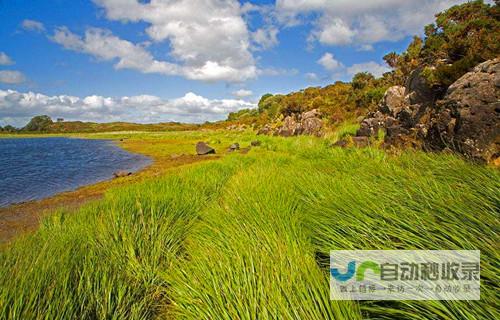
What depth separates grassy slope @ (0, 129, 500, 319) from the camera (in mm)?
1686

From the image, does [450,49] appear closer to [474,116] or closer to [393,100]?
[393,100]

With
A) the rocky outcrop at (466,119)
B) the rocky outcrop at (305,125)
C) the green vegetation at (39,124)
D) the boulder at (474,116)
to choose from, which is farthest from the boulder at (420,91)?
the green vegetation at (39,124)

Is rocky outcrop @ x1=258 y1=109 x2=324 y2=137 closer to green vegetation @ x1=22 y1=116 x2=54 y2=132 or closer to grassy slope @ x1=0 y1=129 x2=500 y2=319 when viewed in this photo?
grassy slope @ x1=0 y1=129 x2=500 y2=319

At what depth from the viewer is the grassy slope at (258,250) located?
1.69m

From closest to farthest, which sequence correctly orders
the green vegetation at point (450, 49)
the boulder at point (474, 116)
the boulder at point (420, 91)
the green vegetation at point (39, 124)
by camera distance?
the boulder at point (474, 116), the green vegetation at point (450, 49), the boulder at point (420, 91), the green vegetation at point (39, 124)

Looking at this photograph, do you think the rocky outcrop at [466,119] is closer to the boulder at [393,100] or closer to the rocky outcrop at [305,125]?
the boulder at [393,100]

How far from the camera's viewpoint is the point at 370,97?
57.0ft

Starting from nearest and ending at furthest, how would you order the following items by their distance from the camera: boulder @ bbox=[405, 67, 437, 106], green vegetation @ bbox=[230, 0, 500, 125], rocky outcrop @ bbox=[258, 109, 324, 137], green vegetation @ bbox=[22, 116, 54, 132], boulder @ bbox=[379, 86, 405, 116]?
green vegetation @ bbox=[230, 0, 500, 125]
boulder @ bbox=[405, 67, 437, 106]
boulder @ bbox=[379, 86, 405, 116]
rocky outcrop @ bbox=[258, 109, 324, 137]
green vegetation @ bbox=[22, 116, 54, 132]

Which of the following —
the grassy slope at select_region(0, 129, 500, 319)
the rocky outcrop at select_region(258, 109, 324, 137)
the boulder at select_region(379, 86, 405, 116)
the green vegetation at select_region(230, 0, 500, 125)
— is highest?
the green vegetation at select_region(230, 0, 500, 125)

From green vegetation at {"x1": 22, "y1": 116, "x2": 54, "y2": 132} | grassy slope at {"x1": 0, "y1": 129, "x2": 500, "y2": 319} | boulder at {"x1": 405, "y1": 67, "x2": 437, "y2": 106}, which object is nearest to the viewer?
grassy slope at {"x1": 0, "y1": 129, "x2": 500, "y2": 319}

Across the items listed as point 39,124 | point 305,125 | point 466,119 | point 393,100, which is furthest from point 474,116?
point 39,124

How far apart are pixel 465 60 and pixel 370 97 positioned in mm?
11843

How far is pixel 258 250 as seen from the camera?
2.33 m

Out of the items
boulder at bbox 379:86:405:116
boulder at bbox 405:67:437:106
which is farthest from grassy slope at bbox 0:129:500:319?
boulder at bbox 379:86:405:116
